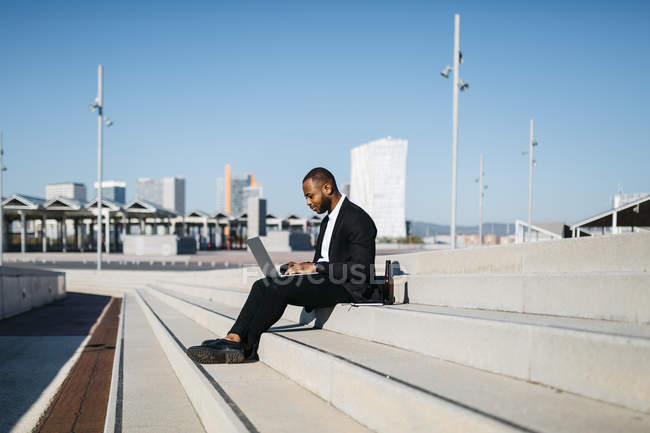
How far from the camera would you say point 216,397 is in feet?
8.77

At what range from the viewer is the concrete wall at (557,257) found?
3.71 metres

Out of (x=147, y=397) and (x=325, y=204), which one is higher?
(x=325, y=204)

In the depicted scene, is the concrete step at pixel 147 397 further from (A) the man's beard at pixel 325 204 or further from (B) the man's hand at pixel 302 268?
(A) the man's beard at pixel 325 204

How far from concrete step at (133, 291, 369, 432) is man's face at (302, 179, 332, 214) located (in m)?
1.22

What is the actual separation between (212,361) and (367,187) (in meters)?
111

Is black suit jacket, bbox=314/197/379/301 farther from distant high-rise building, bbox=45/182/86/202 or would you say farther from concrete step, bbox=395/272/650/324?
distant high-rise building, bbox=45/182/86/202

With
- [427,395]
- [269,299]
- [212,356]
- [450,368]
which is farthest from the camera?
[269,299]

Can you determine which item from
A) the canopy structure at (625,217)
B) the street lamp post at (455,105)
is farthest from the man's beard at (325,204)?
the canopy structure at (625,217)

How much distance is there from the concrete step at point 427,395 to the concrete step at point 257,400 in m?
Answer: 0.08

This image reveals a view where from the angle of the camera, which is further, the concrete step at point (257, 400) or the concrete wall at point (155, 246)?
the concrete wall at point (155, 246)

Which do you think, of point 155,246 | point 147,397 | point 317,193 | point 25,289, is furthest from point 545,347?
point 155,246

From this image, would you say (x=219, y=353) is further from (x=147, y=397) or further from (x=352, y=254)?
(x=352, y=254)

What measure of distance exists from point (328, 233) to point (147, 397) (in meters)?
1.71

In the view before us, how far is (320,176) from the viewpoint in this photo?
Result: 3.76 m
